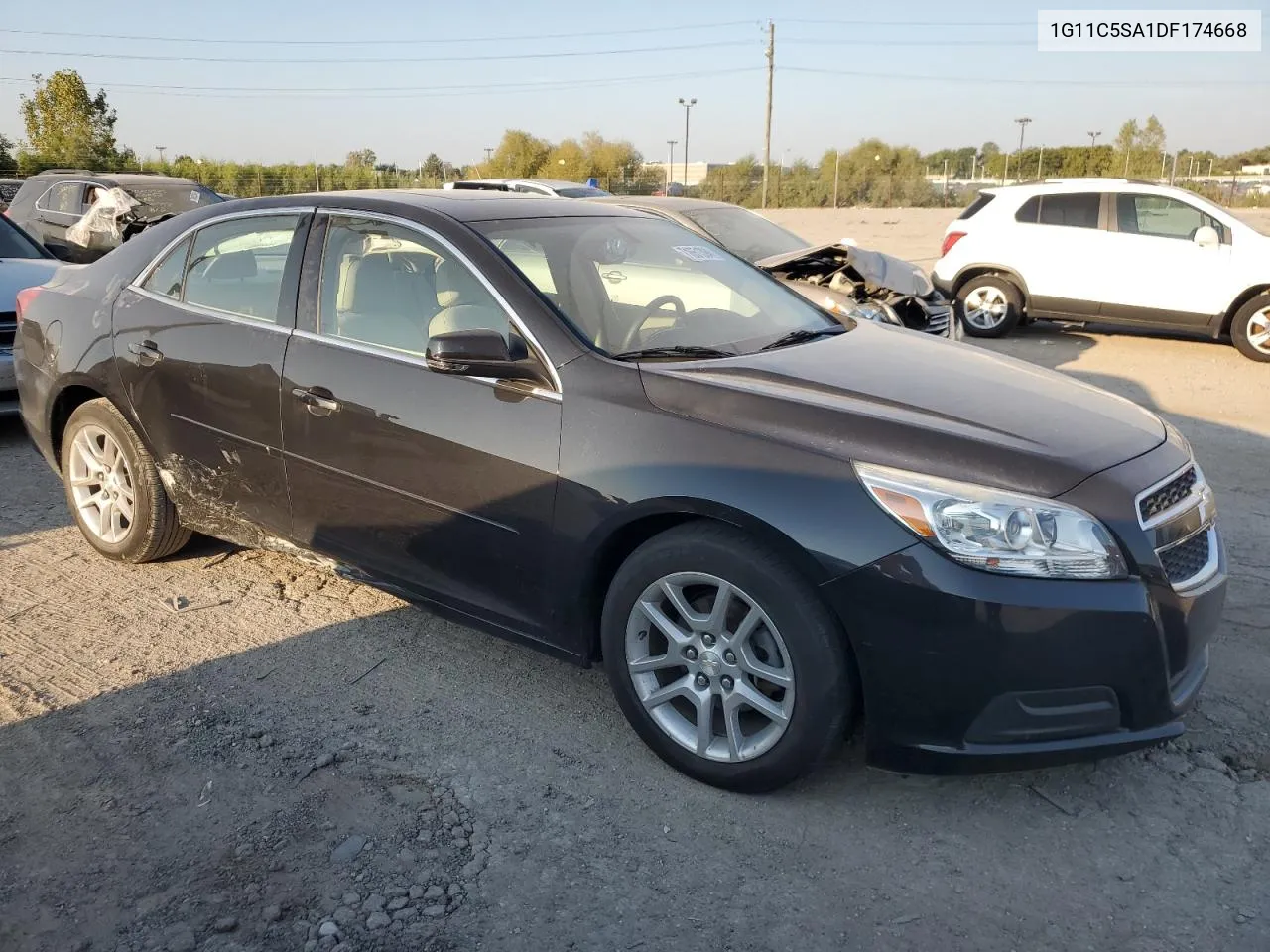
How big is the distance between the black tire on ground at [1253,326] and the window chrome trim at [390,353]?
9482 mm

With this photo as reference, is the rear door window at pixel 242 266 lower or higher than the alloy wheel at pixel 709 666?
higher

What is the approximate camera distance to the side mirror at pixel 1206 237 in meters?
10.1

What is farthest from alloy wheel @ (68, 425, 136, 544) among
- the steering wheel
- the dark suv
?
the dark suv

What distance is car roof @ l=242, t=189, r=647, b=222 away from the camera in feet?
12.3

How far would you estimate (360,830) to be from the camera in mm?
2822

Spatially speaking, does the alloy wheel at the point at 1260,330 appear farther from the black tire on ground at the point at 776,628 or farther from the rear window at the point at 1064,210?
the black tire on ground at the point at 776,628

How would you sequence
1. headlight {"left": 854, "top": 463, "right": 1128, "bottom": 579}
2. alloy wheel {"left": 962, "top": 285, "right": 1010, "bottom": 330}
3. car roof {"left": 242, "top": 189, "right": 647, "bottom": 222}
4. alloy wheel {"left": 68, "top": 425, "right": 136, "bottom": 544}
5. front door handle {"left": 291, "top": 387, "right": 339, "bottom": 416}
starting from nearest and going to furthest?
headlight {"left": 854, "top": 463, "right": 1128, "bottom": 579} → front door handle {"left": 291, "top": 387, "right": 339, "bottom": 416} → car roof {"left": 242, "top": 189, "right": 647, "bottom": 222} → alloy wheel {"left": 68, "top": 425, "right": 136, "bottom": 544} → alloy wheel {"left": 962, "top": 285, "right": 1010, "bottom": 330}

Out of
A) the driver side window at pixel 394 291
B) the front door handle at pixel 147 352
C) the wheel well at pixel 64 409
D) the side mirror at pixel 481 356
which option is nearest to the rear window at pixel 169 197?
the wheel well at pixel 64 409

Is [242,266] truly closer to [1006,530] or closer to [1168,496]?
[1006,530]

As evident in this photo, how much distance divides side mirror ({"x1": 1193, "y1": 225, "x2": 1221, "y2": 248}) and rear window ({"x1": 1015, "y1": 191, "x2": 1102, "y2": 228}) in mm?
1022

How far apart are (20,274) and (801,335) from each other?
6.44 metres

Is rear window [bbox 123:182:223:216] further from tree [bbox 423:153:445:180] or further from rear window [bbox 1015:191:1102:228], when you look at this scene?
tree [bbox 423:153:445:180]

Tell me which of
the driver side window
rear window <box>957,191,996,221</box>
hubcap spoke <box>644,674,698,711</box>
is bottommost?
hubcap spoke <box>644,674,698,711</box>

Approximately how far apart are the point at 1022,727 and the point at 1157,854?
0.54 metres
